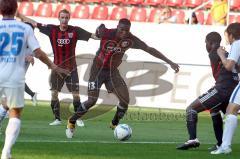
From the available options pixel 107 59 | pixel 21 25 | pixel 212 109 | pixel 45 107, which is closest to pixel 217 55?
pixel 212 109

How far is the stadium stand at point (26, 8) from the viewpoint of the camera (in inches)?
1168

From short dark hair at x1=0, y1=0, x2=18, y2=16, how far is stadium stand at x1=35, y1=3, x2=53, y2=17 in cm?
1951

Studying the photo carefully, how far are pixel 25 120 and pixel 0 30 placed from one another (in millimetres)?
7307

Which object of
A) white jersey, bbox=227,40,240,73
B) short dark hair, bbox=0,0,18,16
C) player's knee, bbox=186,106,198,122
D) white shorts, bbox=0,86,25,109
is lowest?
player's knee, bbox=186,106,198,122

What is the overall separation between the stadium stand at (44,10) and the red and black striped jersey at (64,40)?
12385mm

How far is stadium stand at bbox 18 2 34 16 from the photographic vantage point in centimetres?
2966

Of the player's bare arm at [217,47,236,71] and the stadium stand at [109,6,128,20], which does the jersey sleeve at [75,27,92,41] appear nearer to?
the player's bare arm at [217,47,236,71]

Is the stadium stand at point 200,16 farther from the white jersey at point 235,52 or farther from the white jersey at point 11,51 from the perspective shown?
the white jersey at point 11,51

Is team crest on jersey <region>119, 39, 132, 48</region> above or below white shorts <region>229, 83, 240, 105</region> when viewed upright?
above

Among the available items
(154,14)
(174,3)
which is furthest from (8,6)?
(174,3)

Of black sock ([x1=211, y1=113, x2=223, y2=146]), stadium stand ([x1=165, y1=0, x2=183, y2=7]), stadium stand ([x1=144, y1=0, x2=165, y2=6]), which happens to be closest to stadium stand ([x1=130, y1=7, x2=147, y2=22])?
stadium stand ([x1=144, y1=0, x2=165, y2=6])

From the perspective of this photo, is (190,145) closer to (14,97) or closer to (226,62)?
(226,62)

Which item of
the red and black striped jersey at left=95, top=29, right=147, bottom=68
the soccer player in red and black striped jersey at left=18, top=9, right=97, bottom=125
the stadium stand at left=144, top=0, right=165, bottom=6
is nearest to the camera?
the red and black striped jersey at left=95, top=29, right=147, bottom=68

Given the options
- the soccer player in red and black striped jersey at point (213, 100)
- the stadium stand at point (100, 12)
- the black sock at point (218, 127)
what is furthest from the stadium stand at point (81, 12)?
the soccer player in red and black striped jersey at point (213, 100)
